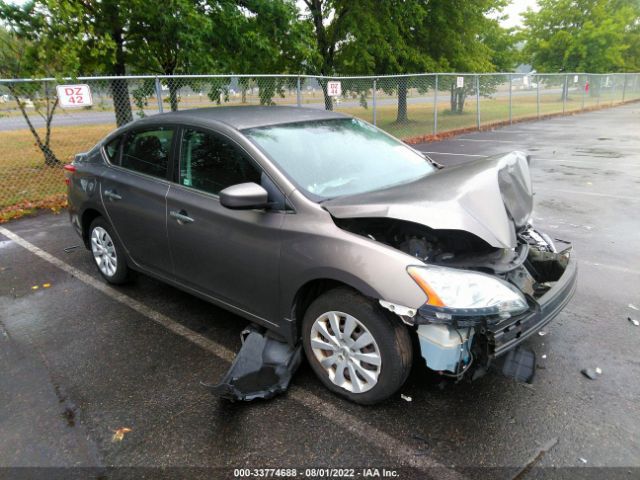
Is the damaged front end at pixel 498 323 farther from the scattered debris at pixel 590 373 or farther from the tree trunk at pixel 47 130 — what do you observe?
the tree trunk at pixel 47 130

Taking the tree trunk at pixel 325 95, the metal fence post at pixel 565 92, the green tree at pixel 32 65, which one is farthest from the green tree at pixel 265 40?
the metal fence post at pixel 565 92

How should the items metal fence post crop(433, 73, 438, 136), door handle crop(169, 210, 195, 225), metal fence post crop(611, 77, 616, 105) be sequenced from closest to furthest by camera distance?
1. door handle crop(169, 210, 195, 225)
2. metal fence post crop(433, 73, 438, 136)
3. metal fence post crop(611, 77, 616, 105)

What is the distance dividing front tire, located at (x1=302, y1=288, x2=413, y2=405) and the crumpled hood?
513mm

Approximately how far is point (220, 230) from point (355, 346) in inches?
48.3

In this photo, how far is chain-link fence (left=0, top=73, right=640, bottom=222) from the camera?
8180 mm

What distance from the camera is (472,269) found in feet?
8.84

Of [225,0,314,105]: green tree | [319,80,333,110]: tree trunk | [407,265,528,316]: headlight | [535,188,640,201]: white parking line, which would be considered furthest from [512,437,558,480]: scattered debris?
[319,80,333,110]: tree trunk

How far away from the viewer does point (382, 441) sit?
98.3 inches

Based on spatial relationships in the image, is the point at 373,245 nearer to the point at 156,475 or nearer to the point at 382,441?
the point at 382,441

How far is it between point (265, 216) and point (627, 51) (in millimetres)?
48101

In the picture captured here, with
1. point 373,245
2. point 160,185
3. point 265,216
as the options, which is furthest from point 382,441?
point 160,185

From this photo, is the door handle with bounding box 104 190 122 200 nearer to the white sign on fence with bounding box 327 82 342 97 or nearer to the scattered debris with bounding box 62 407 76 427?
the scattered debris with bounding box 62 407 76 427

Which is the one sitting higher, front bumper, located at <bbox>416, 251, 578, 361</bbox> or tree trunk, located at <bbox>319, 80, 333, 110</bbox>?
tree trunk, located at <bbox>319, 80, 333, 110</bbox>

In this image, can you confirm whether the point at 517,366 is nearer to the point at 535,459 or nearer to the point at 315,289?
the point at 535,459
